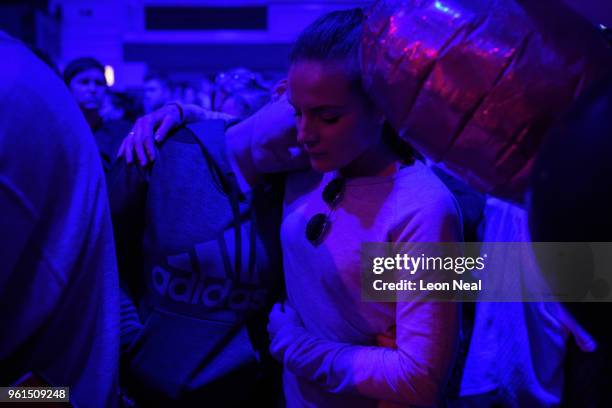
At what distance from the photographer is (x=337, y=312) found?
1.03 metres

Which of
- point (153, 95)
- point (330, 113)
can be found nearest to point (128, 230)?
point (330, 113)

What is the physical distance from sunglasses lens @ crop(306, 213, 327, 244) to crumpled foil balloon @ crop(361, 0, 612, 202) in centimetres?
31

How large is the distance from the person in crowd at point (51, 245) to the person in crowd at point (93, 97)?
1.98m

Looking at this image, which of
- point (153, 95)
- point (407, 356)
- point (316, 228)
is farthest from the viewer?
point (153, 95)

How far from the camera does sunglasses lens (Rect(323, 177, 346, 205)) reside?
42.0 inches

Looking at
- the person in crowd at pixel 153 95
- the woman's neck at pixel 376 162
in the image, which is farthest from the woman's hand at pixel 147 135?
the person in crowd at pixel 153 95

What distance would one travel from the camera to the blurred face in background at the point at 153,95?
208 inches

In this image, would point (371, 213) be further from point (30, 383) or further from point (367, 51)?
point (30, 383)

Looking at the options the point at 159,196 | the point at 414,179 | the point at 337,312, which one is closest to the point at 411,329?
the point at 337,312

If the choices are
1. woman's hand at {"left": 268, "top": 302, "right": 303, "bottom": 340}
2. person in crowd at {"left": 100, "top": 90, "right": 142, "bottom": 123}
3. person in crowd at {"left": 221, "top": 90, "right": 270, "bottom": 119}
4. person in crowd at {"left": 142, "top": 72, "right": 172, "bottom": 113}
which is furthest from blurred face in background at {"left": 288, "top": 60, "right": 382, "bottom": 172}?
person in crowd at {"left": 142, "top": 72, "right": 172, "bottom": 113}

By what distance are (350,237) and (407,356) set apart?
0.23 meters

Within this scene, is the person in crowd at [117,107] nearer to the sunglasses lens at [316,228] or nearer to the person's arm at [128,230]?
the person's arm at [128,230]

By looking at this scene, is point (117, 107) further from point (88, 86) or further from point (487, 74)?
point (487, 74)

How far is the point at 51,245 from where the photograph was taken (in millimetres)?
791
